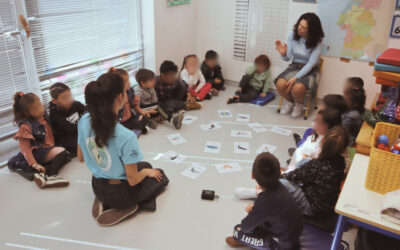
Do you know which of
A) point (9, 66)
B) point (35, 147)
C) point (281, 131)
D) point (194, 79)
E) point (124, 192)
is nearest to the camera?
point (124, 192)

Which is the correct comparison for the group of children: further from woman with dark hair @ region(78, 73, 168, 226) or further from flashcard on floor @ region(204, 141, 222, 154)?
flashcard on floor @ region(204, 141, 222, 154)

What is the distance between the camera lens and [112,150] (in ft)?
7.54

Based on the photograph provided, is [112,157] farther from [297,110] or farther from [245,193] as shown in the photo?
[297,110]

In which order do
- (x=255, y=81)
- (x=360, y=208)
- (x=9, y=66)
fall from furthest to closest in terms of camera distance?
(x=255, y=81) < (x=9, y=66) < (x=360, y=208)

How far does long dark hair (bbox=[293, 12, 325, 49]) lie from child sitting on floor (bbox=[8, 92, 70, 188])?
330 cm

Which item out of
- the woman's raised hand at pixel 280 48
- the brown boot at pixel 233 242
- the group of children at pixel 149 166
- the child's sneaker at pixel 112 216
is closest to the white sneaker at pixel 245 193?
the group of children at pixel 149 166

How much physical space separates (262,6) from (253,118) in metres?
1.77

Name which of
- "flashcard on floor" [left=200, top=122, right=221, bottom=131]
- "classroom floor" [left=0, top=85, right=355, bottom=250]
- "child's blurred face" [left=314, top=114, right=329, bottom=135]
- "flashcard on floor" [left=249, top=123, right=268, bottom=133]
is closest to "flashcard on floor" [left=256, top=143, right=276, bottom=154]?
"classroom floor" [left=0, top=85, right=355, bottom=250]

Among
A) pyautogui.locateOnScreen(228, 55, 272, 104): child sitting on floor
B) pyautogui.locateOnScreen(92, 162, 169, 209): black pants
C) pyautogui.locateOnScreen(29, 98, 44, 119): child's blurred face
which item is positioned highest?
pyautogui.locateOnScreen(29, 98, 44, 119): child's blurred face

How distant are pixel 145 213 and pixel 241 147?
144 cm

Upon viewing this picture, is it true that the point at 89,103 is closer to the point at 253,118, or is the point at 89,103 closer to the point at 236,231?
the point at 236,231

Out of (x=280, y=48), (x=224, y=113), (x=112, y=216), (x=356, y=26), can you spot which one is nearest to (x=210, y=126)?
(x=224, y=113)

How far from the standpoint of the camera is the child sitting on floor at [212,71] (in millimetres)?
5332

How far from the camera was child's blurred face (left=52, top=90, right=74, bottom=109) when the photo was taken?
330 centimetres
